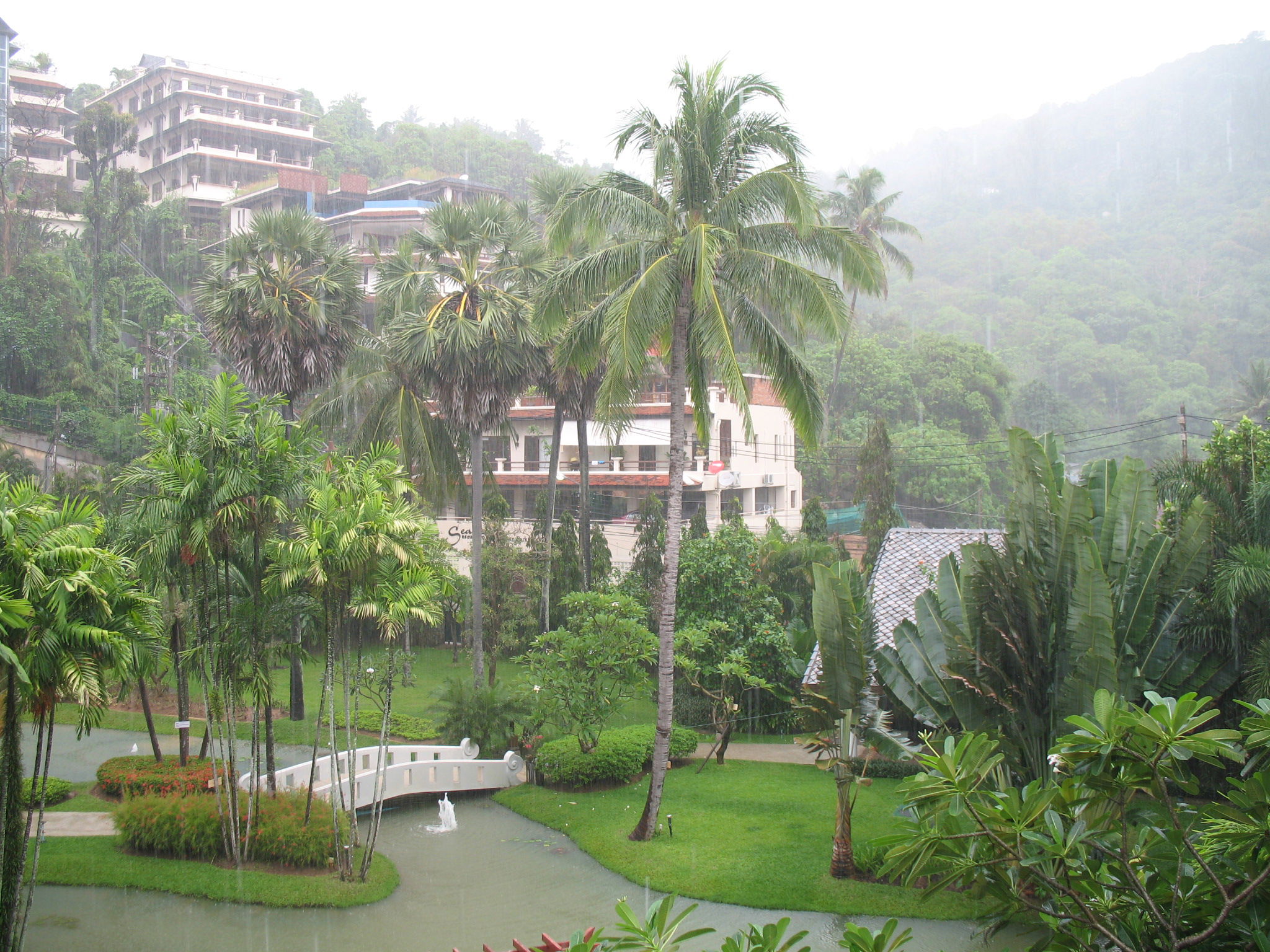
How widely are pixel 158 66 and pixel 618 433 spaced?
204 ft

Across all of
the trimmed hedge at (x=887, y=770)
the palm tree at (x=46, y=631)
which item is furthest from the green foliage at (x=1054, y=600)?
the palm tree at (x=46, y=631)

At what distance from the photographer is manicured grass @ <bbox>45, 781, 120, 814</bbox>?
15.2m

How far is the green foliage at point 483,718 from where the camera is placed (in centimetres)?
1881

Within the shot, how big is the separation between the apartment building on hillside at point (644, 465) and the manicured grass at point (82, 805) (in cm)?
1685

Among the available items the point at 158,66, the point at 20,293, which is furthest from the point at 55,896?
the point at 158,66

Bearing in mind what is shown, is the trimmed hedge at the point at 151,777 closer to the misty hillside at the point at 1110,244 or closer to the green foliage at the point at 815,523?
the green foliage at the point at 815,523

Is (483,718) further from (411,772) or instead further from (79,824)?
(79,824)

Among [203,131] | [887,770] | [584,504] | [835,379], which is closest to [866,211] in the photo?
[835,379]

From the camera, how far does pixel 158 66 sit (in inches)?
2464

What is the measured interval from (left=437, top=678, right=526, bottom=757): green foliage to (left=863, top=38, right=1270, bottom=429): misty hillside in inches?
1455

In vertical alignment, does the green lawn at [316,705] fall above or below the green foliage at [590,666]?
below

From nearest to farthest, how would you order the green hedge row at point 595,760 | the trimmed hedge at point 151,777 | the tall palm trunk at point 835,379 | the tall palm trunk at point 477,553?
the trimmed hedge at point 151,777 → the green hedge row at point 595,760 → the tall palm trunk at point 477,553 → the tall palm trunk at point 835,379

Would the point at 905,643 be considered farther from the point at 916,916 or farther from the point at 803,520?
the point at 803,520

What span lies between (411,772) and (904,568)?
11.4m
